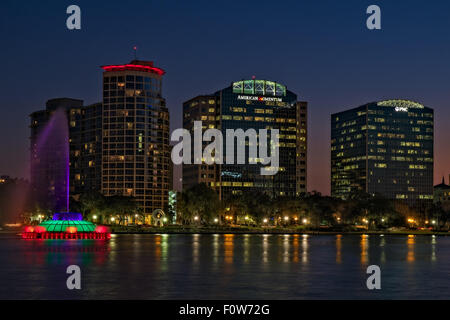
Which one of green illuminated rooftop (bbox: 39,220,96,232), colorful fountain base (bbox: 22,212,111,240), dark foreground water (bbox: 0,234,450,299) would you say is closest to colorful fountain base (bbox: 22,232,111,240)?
colorful fountain base (bbox: 22,212,111,240)

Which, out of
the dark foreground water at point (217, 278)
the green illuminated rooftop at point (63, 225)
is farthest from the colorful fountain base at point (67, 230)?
the dark foreground water at point (217, 278)

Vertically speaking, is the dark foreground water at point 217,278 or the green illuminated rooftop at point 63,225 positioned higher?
the dark foreground water at point 217,278

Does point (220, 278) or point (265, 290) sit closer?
point (265, 290)

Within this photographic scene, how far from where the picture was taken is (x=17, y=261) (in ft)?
210

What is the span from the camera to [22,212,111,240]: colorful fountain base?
13062 cm

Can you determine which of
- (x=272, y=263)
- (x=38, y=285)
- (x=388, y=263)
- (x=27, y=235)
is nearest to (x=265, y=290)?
(x=38, y=285)

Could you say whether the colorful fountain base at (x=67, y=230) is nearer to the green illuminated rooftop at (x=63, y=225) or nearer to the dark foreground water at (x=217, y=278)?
the green illuminated rooftop at (x=63, y=225)

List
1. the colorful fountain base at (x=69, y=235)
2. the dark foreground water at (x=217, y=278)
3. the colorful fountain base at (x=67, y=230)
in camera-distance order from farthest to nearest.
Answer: the colorful fountain base at (x=67, y=230) → the colorful fountain base at (x=69, y=235) → the dark foreground water at (x=217, y=278)

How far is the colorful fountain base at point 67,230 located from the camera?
130625 millimetres

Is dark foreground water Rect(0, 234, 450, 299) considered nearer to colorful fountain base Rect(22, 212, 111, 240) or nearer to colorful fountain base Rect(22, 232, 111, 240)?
colorful fountain base Rect(22, 232, 111, 240)

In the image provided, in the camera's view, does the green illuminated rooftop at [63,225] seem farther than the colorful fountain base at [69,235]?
Yes

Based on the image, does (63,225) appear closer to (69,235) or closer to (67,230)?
(67,230)
